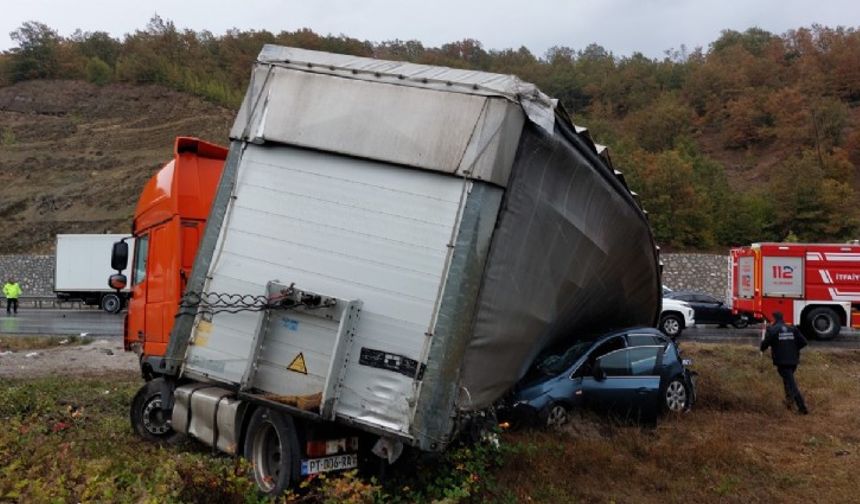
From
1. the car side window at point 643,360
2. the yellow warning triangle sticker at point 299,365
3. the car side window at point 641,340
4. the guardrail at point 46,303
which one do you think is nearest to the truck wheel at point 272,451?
the yellow warning triangle sticker at point 299,365

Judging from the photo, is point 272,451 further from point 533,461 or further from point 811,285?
point 811,285

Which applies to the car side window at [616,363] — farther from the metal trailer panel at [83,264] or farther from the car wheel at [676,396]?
the metal trailer panel at [83,264]

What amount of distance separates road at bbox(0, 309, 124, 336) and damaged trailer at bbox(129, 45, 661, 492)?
16.8 m

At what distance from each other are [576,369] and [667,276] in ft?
92.0

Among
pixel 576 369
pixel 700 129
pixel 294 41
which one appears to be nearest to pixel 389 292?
pixel 576 369

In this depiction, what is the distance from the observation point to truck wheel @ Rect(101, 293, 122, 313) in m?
31.5

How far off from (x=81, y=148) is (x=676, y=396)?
59.0 metres

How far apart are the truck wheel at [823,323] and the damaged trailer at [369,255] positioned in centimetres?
1702

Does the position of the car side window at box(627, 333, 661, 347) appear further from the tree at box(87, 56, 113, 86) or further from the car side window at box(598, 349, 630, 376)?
the tree at box(87, 56, 113, 86)

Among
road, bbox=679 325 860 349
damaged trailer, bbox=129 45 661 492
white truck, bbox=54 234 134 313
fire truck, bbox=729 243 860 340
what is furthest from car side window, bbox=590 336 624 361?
white truck, bbox=54 234 134 313

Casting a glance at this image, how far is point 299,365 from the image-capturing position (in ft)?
20.1

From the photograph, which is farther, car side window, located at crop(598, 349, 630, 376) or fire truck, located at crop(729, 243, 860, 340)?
fire truck, located at crop(729, 243, 860, 340)

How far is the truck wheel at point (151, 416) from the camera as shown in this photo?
28.0 ft

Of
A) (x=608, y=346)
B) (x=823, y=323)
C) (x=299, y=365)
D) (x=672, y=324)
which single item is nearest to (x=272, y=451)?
(x=299, y=365)
